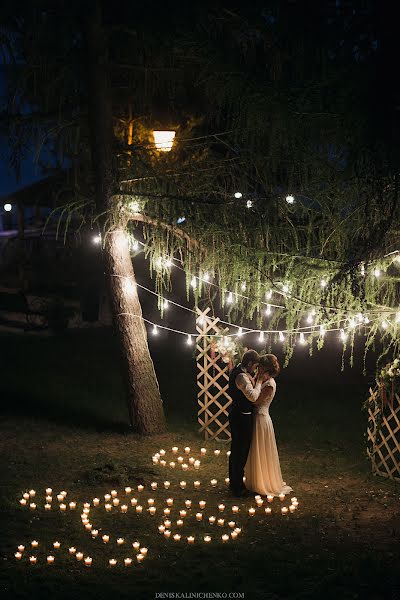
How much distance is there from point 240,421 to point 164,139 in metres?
3.60

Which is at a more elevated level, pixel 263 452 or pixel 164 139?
pixel 164 139

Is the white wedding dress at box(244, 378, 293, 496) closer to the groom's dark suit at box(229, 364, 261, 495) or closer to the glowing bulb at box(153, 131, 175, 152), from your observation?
the groom's dark suit at box(229, 364, 261, 495)

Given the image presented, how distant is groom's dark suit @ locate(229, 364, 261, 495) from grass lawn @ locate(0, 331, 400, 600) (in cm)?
28

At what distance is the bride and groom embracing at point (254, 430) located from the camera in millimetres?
6512

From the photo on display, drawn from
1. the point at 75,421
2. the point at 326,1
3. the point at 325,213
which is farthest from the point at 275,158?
the point at 75,421

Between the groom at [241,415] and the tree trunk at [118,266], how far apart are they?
95.3 inches

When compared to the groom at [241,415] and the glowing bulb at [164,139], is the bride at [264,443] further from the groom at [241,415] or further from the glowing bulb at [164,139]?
the glowing bulb at [164,139]

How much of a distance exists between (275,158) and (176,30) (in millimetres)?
1506

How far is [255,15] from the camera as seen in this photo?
676 cm

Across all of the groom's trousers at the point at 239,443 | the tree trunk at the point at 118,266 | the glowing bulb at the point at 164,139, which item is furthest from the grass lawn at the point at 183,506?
the glowing bulb at the point at 164,139

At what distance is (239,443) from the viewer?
6.57 m

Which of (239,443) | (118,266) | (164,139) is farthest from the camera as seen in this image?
(118,266)

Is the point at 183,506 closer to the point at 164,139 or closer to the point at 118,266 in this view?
the point at 118,266

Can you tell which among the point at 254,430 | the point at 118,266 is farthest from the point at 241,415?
the point at 118,266
